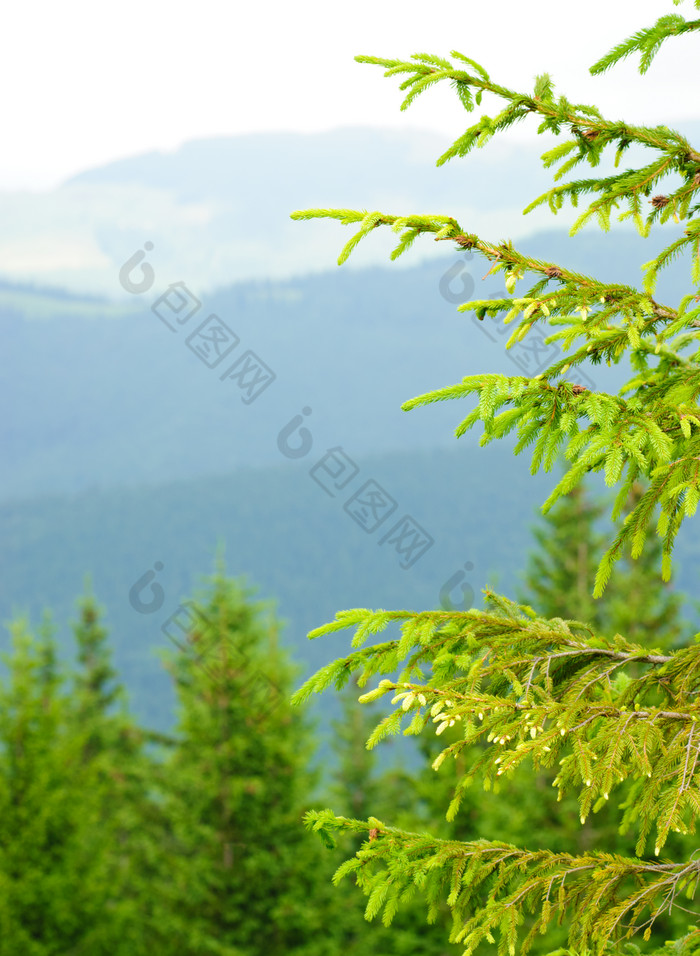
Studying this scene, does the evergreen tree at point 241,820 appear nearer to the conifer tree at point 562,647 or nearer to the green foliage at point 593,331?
the conifer tree at point 562,647

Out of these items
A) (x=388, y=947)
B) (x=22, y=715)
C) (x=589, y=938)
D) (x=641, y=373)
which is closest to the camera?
(x=589, y=938)

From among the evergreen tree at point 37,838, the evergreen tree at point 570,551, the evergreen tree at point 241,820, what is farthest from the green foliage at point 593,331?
the evergreen tree at point 570,551

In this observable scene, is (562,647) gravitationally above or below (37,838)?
below

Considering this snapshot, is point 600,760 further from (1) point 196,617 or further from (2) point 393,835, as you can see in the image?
(1) point 196,617

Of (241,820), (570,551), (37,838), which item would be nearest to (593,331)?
(37,838)

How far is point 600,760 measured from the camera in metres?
3.54

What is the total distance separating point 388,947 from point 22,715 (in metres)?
8.43

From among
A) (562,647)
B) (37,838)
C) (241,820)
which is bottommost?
(562,647)

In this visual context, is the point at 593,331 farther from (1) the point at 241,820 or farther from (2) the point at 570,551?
(2) the point at 570,551

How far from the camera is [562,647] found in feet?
13.7

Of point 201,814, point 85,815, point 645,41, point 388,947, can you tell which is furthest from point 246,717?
point 645,41

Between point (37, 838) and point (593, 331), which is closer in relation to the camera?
point (593, 331)

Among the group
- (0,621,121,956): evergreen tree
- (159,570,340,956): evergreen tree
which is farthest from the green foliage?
(159,570,340,956): evergreen tree

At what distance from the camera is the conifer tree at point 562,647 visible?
3.62 m
